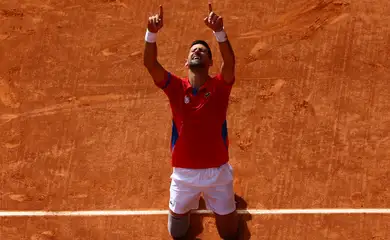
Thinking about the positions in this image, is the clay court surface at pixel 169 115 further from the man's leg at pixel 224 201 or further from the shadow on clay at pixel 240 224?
the man's leg at pixel 224 201

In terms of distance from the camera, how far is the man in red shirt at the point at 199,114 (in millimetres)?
8336

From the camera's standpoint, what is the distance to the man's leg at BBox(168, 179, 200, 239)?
29.3ft

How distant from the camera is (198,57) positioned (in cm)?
830

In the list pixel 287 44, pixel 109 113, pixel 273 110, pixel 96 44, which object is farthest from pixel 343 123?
pixel 96 44

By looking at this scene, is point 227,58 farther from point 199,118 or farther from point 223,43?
point 199,118

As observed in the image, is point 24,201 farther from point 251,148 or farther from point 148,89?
point 251,148

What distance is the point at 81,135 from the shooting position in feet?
36.6

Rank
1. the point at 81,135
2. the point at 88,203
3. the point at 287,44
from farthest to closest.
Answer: the point at 287,44, the point at 81,135, the point at 88,203

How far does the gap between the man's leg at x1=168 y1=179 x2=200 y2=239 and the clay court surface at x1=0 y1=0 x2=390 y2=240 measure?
0.46 meters

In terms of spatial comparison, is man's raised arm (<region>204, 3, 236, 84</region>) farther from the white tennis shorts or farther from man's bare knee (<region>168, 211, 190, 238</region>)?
man's bare knee (<region>168, 211, 190, 238</region>)

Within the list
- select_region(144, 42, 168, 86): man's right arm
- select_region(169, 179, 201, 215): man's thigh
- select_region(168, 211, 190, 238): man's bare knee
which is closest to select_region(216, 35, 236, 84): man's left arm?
select_region(144, 42, 168, 86): man's right arm

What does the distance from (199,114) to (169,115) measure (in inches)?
113

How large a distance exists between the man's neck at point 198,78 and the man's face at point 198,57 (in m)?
0.09

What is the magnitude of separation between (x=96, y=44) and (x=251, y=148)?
3.56 metres
